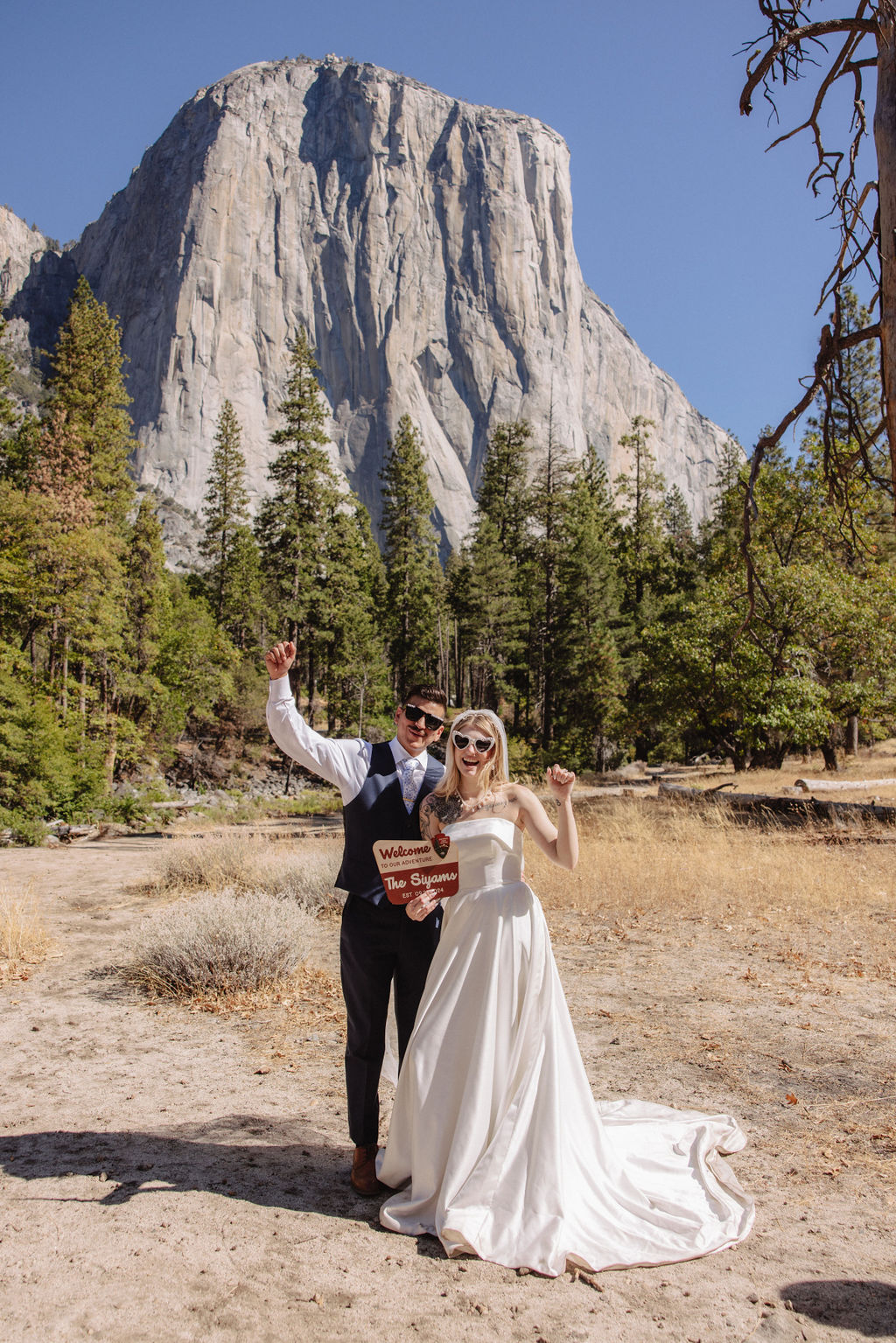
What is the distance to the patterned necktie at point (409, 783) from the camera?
3730 millimetres

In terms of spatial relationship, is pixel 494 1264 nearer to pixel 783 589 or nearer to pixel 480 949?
pixel 480 949

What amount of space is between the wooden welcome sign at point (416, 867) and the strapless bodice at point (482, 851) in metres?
0.10

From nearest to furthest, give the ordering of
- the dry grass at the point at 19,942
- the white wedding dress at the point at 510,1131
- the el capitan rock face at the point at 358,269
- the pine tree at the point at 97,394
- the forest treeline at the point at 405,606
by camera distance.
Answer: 1. the white wedding dress at the point at 510,1131
2. the dry grass at the point at 19,942
3. the forest treeline at the point at 405,606
4. the pine tree at the point at 97,394
5. the el capitan rock face at the point at 358,269

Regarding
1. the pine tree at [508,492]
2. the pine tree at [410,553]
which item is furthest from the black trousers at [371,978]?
the pine tree at [508,492]

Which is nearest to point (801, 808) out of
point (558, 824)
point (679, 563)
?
point (558, 824)

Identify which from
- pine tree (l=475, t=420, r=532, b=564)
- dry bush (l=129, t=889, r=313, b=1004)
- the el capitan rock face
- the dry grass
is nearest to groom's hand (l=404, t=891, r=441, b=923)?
dry bush (l=129, t=889, r=313, b=1004)

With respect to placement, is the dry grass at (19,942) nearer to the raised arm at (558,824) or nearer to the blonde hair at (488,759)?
the blonde hair at (488,759)

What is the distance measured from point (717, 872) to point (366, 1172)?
7824 mm

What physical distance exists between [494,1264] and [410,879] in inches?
52.1

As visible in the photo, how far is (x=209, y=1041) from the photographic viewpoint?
562 centimetres

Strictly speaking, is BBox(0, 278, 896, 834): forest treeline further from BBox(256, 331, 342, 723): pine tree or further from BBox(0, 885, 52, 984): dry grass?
BBox(0, 885, 52, 984): dry grass

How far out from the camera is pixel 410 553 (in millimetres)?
49312

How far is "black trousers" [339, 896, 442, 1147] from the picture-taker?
3.56 meters

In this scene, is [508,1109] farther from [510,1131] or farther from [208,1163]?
[208,1163]
